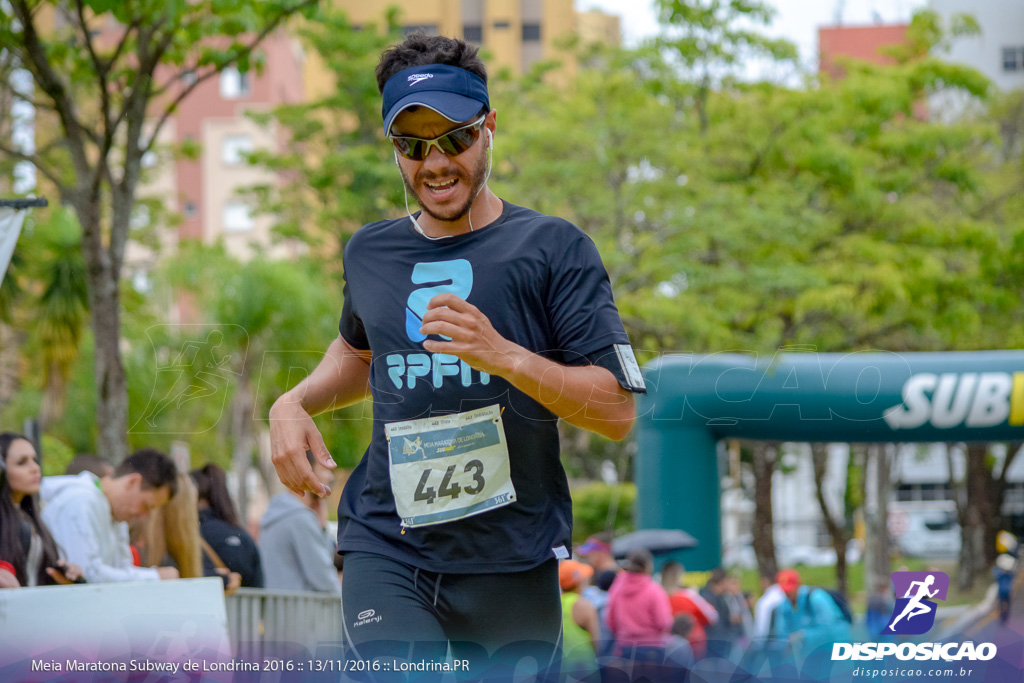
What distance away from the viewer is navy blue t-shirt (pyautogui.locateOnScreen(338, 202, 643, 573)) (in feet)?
7.25

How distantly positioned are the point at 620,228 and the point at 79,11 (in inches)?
402

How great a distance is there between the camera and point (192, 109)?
50094mm

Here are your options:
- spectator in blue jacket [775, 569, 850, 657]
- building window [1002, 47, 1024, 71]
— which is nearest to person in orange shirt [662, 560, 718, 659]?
spectator in blue jacket [775, 569, 850, 657]

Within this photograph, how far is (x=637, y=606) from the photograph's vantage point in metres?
7.75

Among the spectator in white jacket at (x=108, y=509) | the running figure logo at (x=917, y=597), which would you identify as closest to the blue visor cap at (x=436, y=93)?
the running figure logo at (x=917, y=597)

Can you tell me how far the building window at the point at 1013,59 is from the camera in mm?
44250

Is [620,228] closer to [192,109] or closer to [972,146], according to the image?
[972,146]

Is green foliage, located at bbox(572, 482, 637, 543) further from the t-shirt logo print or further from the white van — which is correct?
the t-shirt logo print

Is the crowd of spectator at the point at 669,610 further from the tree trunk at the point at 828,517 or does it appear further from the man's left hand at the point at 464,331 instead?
the tree trunk at the point at 828,517

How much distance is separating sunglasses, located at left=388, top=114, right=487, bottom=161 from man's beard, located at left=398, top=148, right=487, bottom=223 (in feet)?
0.15

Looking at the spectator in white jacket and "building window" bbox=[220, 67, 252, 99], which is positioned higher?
"building window" bbox=[220, 67, 252, 99]

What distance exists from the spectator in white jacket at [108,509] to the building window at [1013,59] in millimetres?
45416

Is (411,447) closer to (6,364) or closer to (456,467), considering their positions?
(456,467)

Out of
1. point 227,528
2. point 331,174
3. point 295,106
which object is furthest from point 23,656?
point 295,106
